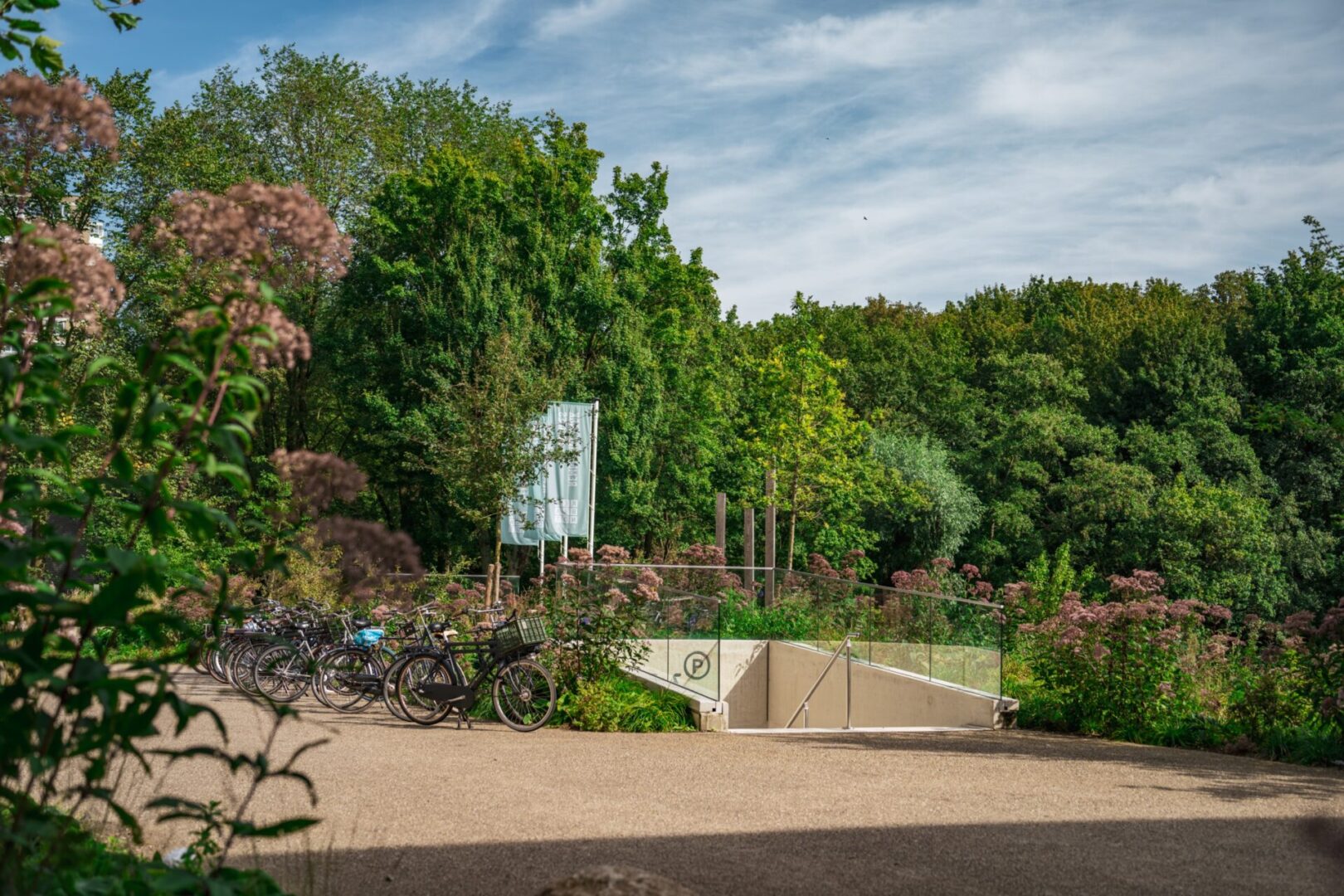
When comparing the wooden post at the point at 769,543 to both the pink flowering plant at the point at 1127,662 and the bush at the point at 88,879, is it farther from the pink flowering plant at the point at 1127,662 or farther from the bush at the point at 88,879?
the bush at the point at 88,879

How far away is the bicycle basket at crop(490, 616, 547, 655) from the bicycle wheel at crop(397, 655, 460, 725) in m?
0.51

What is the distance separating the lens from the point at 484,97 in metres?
34.4

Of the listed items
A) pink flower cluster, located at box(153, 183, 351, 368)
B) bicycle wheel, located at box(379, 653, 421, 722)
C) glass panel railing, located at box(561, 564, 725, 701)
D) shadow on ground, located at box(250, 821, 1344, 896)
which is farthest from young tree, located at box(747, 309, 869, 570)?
pink flower cluster, located at box(153, 183, 351, 368)

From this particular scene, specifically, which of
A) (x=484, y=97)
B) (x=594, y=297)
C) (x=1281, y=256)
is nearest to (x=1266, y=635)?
(x=1281, y=256)

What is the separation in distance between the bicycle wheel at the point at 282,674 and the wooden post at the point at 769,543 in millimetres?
6558

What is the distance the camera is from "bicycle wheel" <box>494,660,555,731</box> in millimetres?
10922

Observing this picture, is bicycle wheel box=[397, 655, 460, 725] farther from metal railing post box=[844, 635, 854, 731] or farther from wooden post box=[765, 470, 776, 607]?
wooden post box=[765, 470, 776, 607]

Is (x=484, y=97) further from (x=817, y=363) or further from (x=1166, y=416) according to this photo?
(x=1166, y=416)

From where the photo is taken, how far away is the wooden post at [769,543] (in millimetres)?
17281

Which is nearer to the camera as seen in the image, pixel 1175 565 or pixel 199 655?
pixel 199 655

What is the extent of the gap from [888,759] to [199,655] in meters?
7.57

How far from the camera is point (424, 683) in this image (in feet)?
36.4

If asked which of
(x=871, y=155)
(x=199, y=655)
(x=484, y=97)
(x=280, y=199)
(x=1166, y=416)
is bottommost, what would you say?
(x=199, y=655)

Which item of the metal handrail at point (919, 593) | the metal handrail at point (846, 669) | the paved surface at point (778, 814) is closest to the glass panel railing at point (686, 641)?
the paved surface at point (778, 814)
